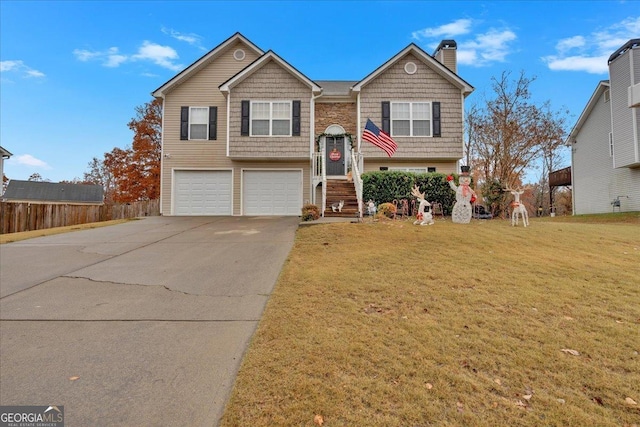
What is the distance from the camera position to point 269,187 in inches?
651

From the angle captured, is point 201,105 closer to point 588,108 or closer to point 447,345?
point 447,345

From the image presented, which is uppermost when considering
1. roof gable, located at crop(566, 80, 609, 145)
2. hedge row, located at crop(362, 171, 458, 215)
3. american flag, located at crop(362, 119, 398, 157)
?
roof gable, located at crop(566, 80, 609, 145)

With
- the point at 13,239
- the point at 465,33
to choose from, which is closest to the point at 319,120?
the point at 465,33

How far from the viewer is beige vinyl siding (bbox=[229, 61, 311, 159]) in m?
15.5

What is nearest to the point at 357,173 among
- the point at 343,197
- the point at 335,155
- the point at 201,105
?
the point at 343,197

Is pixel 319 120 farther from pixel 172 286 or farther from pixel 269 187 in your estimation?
pixel 172 286

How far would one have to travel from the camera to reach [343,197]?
1385 centimetres

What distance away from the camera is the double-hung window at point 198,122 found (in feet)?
54.5

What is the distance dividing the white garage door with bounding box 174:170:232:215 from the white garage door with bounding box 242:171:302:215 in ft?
3.20

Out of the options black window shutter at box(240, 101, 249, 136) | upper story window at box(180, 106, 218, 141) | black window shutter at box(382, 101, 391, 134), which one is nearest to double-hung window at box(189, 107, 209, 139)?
upper story window at box(180, 106, 218, 141)

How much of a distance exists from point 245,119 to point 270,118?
3.75ft

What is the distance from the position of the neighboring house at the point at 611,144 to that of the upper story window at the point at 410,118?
927 centimetres

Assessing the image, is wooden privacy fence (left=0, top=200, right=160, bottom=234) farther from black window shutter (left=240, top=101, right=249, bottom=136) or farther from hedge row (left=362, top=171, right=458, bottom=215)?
hedge row (left=362, top=171, right=458, bottom=215)

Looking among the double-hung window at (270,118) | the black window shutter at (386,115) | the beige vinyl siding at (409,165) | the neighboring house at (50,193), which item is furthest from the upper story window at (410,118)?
the neighboring house at (50,193)
